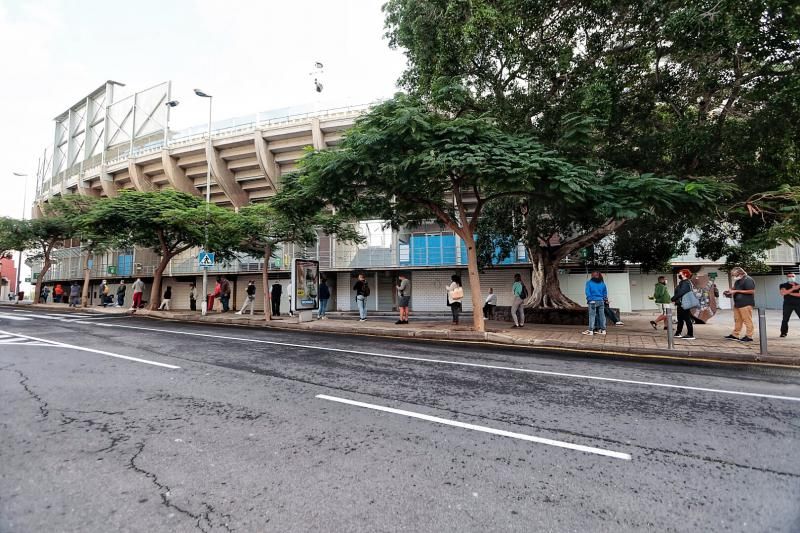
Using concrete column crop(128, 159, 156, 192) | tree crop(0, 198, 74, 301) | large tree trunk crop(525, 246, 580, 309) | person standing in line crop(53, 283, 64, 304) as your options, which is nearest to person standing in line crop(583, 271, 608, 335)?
large tree trunk crop(525, 246, 580, 309)

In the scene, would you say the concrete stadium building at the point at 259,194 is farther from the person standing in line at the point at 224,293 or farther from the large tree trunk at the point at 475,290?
the large tree trunk at the point at 475,290

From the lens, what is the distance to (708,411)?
4.12 m

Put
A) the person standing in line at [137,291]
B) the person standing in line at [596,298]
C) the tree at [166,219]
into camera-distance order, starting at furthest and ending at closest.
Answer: the person standing in line at [137,291]
the tree at [166,219]
the person standing in line at [596,298]

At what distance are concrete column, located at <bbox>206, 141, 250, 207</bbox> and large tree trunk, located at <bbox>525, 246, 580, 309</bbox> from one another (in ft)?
65.9

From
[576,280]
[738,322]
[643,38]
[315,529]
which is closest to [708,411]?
[315,529]

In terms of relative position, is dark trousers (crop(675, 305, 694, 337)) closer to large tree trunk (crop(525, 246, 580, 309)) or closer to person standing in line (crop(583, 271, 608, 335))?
person standing in line (crop(583, 271, 608, 335))

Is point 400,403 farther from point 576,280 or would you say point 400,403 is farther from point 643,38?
point 576,280

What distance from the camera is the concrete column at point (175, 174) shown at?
25.5 metres

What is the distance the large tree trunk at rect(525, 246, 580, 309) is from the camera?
49.7 ft

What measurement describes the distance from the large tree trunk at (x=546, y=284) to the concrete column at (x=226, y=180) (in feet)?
65.9

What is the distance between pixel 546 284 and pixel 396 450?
13741 millimetres

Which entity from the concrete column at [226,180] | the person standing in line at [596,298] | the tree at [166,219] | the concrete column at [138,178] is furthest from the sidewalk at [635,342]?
the concrete column at [138,178]

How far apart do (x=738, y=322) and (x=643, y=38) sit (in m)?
7.50

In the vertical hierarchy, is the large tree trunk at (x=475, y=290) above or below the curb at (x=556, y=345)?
above
